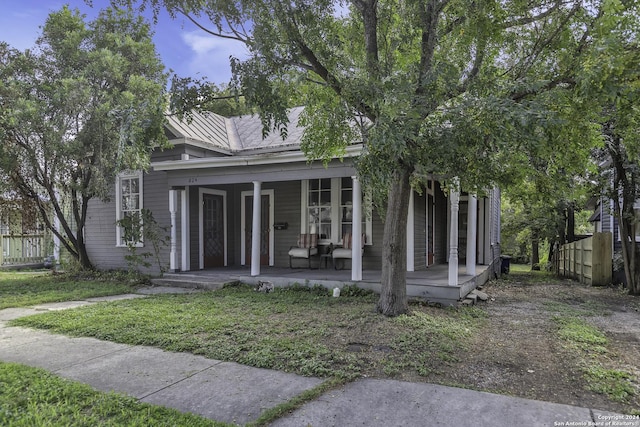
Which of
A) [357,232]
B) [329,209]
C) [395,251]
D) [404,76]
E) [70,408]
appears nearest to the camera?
[70,408]

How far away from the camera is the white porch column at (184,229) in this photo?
10383mm

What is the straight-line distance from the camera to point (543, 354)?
4.57m

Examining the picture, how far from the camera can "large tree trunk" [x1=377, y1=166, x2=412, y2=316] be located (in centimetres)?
582

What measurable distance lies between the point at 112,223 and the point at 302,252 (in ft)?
18.2

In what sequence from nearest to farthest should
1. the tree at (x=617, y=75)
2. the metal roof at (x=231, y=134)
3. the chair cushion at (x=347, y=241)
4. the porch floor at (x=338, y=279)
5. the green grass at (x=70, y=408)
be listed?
the green grass at (x=70, y=408), the tree at (x=617, y=75), the porch floor at (x=338, y=279), the chair cushion at (x=347, y=241), the metal roof at (x=231, y=134)

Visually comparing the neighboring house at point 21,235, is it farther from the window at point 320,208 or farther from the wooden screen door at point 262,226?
the window at point 320,208

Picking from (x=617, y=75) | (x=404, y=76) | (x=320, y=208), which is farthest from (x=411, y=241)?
(x=617, y=75)

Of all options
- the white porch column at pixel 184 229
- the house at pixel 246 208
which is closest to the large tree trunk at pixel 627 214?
the house at pixel 246 208

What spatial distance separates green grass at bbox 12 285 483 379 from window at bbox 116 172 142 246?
4.39 meters

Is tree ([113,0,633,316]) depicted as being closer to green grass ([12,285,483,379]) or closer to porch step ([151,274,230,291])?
green grass ([12,285,483,379])

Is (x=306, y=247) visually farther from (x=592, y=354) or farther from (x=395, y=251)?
(x=592, y=354)

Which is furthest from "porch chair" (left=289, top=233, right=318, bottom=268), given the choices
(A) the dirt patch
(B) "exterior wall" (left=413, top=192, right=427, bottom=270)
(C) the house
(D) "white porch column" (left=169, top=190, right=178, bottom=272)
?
(A) the dirt patch

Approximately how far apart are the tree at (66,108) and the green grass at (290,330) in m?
3.33

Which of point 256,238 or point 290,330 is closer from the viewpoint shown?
point 290,330
